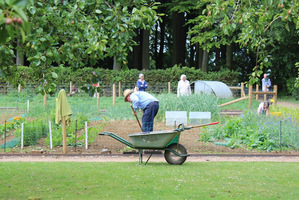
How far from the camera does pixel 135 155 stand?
338 inches

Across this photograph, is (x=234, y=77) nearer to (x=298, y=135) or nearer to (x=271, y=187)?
(x=298, y=135)

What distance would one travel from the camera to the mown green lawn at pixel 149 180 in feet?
16.2

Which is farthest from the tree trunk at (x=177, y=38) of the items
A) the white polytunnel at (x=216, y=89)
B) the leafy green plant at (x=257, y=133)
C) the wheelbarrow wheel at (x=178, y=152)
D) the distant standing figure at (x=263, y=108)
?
the wheelbarrow wheel at (x=178, y=152)

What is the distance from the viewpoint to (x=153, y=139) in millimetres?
6941

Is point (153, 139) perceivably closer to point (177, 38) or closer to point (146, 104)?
point (146, 104)

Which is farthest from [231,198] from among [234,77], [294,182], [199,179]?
[234,77]

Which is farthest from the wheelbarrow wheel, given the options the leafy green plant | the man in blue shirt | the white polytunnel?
the white polytunnel

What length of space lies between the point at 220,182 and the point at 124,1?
284 centimetres

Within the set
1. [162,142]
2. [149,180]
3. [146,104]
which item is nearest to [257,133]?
[146,104]

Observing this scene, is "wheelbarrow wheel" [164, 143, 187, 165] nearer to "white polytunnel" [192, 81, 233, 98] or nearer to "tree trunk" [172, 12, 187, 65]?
"white polytunnel" [192, 81, 233, 98]

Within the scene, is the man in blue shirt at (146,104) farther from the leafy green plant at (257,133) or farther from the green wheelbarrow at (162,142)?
the leafy green plant at (257,133)

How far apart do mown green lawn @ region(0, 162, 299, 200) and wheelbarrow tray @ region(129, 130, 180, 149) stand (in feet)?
1.22

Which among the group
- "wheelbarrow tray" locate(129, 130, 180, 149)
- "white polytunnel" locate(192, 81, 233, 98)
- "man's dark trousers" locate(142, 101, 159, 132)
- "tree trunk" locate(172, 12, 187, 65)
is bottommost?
"wheelbarrow tray" locate(129, 130, 180, 149)

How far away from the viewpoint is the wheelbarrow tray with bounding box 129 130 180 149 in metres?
6.85
